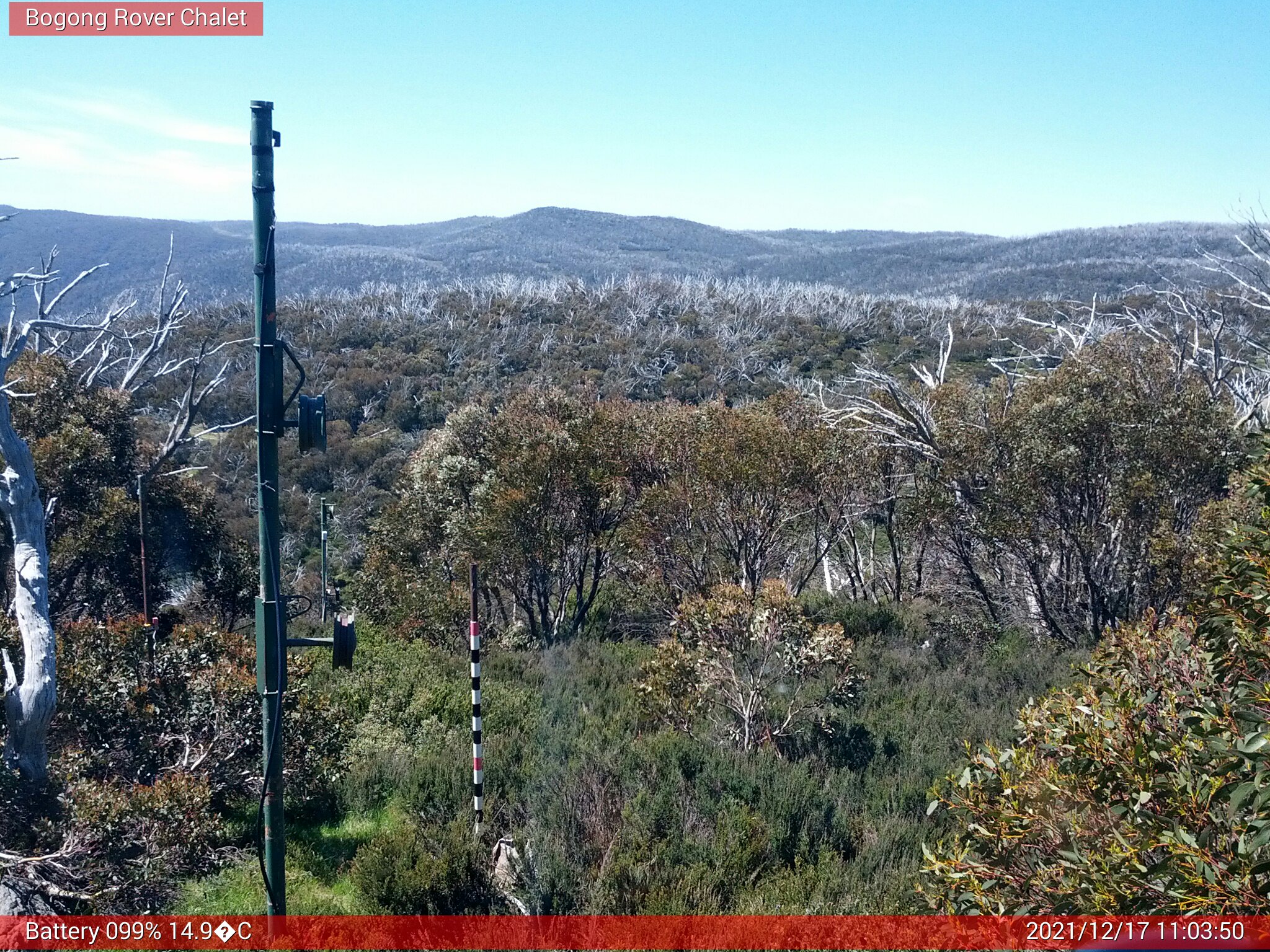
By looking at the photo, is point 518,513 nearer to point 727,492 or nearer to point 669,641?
point 727,492

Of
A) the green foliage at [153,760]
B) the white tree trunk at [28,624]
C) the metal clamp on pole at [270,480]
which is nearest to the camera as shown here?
the metal clamp on pole at [270,480]

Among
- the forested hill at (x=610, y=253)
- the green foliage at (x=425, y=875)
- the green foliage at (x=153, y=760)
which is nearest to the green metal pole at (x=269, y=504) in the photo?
the green foliage at (x=425, y=875)

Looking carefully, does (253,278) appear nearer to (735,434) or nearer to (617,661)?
(617,661)

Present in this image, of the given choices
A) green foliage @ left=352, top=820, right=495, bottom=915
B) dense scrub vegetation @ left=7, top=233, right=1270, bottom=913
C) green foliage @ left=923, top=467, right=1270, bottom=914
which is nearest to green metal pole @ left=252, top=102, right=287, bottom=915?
green foliage @ left=352, top=820, right=495, bottom=915

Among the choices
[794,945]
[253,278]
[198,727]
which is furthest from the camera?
[198,727]

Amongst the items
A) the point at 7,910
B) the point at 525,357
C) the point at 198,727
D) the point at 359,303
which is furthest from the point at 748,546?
the point at 359,303

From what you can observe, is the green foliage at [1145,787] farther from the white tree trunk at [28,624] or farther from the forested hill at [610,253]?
the forested hill at [610,253]
